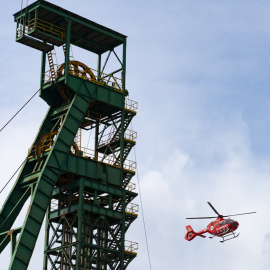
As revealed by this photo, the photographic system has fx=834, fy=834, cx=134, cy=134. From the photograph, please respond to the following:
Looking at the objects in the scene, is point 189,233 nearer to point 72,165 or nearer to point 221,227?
point 221,227

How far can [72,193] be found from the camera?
71.1m

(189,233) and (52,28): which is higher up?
(52,28)

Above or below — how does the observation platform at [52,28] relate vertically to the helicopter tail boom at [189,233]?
above

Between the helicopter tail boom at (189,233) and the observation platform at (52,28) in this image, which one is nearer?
the observation platform at (52,28)

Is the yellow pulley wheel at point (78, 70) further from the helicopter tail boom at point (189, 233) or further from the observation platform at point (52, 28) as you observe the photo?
the helicopter tail boom at point (189, 233)

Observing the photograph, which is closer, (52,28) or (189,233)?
(52,28)

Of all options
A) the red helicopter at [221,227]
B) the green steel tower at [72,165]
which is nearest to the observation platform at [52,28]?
the green steel tower at [72,165]

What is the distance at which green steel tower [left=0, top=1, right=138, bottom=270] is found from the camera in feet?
224

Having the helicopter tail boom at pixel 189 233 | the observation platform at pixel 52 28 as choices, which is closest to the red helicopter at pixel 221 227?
the helicopter tail boom at pixel 189 233

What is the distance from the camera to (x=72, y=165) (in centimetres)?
6962

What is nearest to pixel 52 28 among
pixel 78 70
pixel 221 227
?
pixel 78 70

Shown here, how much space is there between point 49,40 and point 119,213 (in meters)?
16.1

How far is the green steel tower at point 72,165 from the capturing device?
68.2 meters

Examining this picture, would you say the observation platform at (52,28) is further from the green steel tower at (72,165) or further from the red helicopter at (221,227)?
the red helicopter at (221,227)
